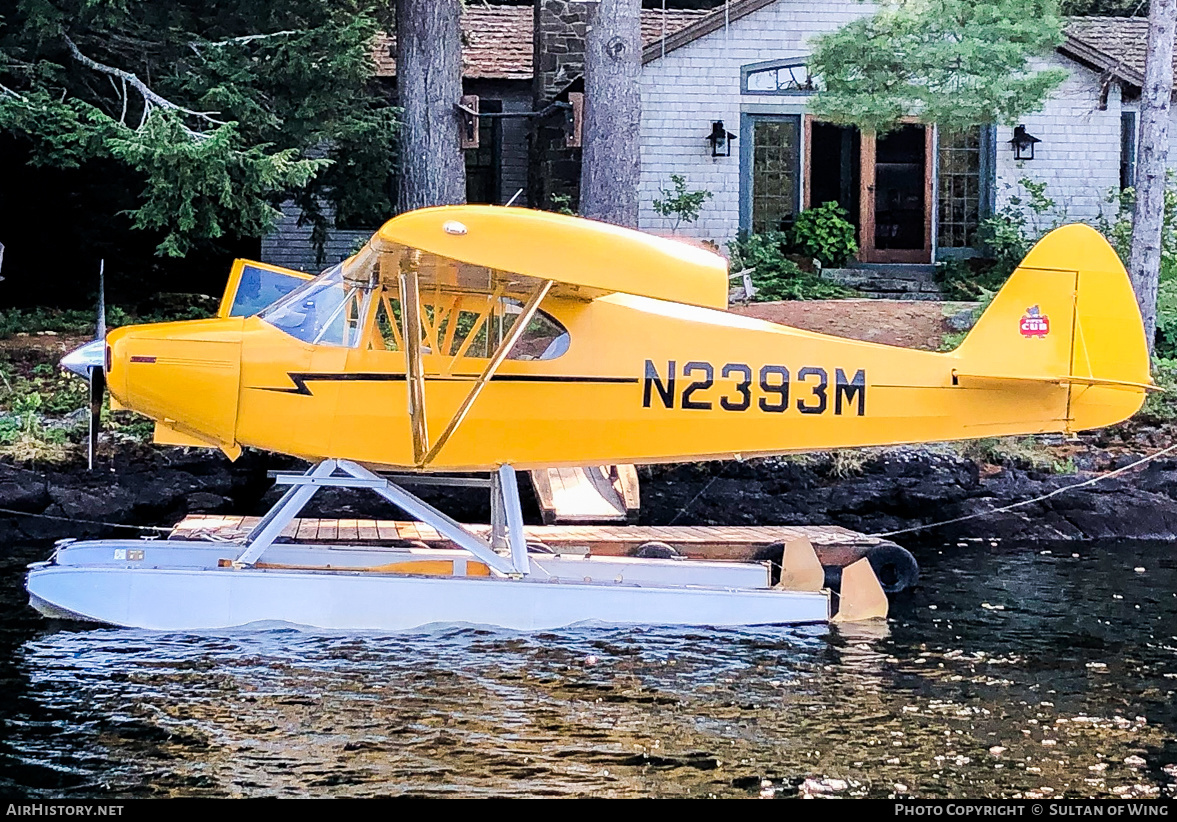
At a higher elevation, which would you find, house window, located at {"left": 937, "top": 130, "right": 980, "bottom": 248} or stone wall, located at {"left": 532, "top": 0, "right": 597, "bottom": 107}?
stone wall, located at {"left": 532, "top": 0, "right": 597, "bottom": 107}

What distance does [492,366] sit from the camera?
9.09m

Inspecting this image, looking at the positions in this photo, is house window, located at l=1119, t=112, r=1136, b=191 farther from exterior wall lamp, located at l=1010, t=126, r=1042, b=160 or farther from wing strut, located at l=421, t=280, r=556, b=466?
wing strut, located at l=421, t=280, r=556, b=466

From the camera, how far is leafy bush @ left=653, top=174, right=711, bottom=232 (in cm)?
2136

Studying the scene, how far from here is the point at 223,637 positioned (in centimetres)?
894

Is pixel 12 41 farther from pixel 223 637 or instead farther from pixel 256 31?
pixel 223 637

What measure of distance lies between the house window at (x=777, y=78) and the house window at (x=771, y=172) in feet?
1.44

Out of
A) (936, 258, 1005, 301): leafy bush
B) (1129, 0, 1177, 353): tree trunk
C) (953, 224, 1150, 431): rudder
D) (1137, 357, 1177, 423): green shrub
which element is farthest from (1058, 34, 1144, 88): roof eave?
(953, 224, 1150, 431): rudder

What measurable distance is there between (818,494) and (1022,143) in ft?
35.5

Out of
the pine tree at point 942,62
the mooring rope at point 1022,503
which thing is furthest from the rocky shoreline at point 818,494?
the pine tree at point 942,62

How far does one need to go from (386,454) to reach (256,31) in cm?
946

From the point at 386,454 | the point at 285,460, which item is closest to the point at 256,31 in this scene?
the point at 285,460

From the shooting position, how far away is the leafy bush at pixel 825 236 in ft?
71.7

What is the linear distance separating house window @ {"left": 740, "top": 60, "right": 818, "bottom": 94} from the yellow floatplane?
12.8 m

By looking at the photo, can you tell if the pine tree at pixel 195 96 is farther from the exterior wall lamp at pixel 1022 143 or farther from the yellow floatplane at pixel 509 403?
the exterior wall lamp at pixel 1022 143
